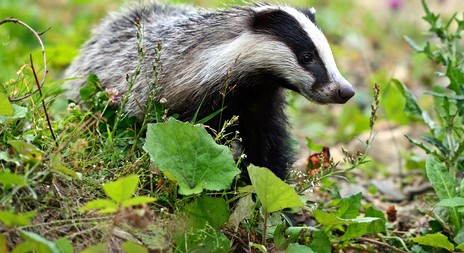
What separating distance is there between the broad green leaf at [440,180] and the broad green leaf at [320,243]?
0.74 meters

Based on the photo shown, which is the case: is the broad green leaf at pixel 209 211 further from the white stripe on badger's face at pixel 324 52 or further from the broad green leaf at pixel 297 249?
the white stripe on badger's face at pixel 324 52

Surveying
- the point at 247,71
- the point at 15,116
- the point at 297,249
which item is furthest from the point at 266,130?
the point at 15,116

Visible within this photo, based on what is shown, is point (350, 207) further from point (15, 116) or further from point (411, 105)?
point (15, 116)

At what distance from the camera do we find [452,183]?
448 centimetres

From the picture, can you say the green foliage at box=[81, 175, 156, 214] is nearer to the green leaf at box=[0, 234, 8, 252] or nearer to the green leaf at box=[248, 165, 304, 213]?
the green leaf at box=[0, 234, 8, 252]

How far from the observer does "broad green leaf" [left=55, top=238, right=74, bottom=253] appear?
3229mm

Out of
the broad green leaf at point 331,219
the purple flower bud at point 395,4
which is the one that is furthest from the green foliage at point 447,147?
the purple flower bud at point 395,4

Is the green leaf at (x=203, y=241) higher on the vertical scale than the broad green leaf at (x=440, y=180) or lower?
lower

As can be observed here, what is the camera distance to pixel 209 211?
3.89 meters

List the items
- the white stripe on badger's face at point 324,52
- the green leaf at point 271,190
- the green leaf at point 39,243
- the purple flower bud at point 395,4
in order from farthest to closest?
the purple flower bud at point 395,4, the white stripe on badger's face at point 324,52, the green leaf at point 271,190, the green leaf at point 39,243

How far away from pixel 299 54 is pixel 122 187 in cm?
171

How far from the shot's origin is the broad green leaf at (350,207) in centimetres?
439

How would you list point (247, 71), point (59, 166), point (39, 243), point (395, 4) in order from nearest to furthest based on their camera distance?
1. point (39, 243)
2. point (59, 166)
3. point (247, 71)
4. point (395, 4)

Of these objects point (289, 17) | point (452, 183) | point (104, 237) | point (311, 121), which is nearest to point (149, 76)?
point (289, 17)
